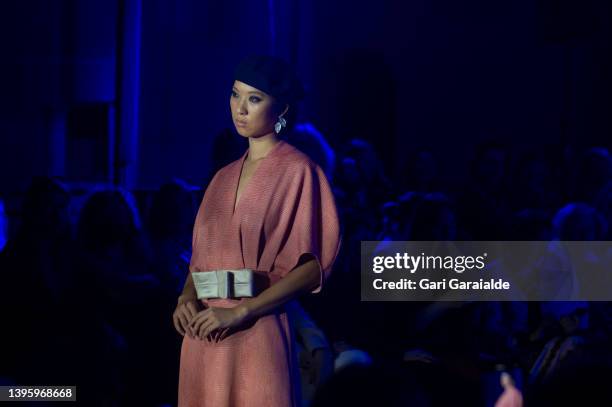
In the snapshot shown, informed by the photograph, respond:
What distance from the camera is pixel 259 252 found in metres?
2.44

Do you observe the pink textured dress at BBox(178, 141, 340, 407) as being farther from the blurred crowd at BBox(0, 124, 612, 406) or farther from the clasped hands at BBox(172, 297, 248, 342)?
the blurred crowd at BBox(0, 124, 612, 406)

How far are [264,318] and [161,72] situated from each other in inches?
109

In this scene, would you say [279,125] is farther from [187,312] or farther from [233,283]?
[187,312]

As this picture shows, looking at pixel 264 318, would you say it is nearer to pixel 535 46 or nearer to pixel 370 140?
pixel 370 140

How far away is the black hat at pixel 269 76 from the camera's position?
8.13 feet

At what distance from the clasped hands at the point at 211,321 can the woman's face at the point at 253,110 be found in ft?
1.52

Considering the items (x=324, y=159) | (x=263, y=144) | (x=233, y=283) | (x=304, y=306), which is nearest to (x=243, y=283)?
(x=233, y=283)

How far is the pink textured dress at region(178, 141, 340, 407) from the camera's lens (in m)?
2.41

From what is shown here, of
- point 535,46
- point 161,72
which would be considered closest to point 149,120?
point 161,72

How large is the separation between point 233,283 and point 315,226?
0.26m

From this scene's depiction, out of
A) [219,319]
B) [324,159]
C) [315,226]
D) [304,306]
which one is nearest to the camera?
[219,319]

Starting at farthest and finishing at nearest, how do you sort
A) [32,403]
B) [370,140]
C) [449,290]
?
[370,140] < [449,290] < [32,403]

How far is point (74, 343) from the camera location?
12.4ft

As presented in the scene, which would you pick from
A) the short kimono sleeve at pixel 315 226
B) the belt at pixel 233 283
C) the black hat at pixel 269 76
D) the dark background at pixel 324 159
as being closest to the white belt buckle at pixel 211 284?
the belt at pixel 233 283
